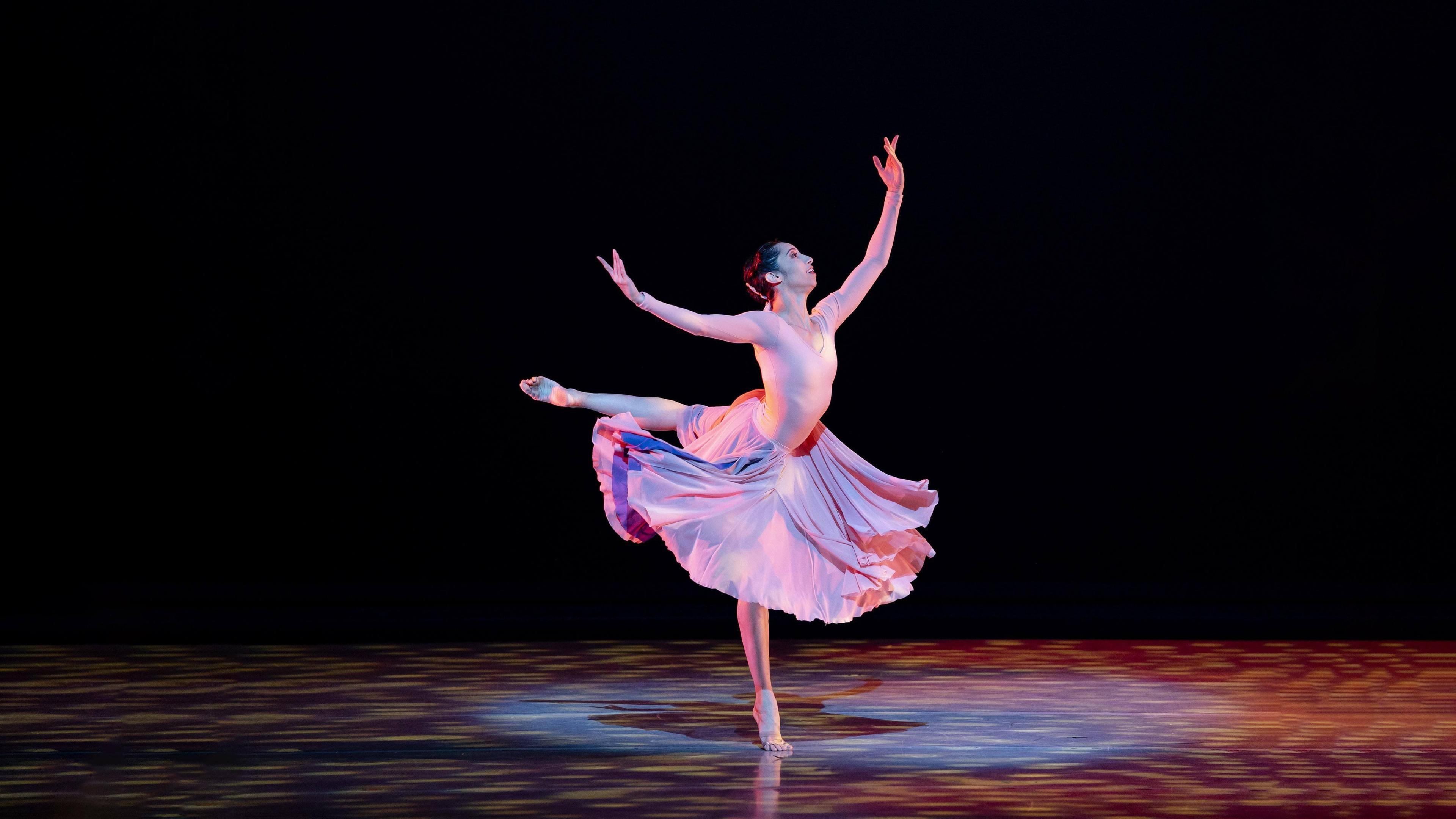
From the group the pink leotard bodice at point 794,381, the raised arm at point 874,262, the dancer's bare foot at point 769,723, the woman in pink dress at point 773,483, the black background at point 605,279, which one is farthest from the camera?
the black background at point 605,279

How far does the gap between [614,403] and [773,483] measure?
473mm

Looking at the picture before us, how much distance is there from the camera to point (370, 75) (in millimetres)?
5934

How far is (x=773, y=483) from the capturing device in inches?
150

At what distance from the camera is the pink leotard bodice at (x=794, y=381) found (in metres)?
3.77

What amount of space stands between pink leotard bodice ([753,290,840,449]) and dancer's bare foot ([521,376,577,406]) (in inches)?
19.3

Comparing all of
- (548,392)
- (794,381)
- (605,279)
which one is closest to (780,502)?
(794,381)

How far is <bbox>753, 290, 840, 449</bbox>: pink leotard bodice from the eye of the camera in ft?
12.4

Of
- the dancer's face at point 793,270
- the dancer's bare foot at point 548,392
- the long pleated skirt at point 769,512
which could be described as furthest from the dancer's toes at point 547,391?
the dancer's face at point 793,270

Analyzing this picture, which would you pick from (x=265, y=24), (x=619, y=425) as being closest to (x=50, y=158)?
(x=265, y=24)

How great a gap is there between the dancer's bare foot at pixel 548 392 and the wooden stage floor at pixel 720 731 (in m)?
0.83

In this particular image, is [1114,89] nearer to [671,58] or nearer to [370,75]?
[671,58]

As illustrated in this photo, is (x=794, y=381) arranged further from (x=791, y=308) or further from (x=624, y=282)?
(x=624, y=282)

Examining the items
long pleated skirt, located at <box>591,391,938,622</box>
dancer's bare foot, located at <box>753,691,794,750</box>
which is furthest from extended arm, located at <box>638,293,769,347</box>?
dancer's bare foot, located at <box>753,691,794,750</box>

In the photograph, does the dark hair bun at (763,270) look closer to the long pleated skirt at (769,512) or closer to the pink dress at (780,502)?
the pink dress at (780,502)
